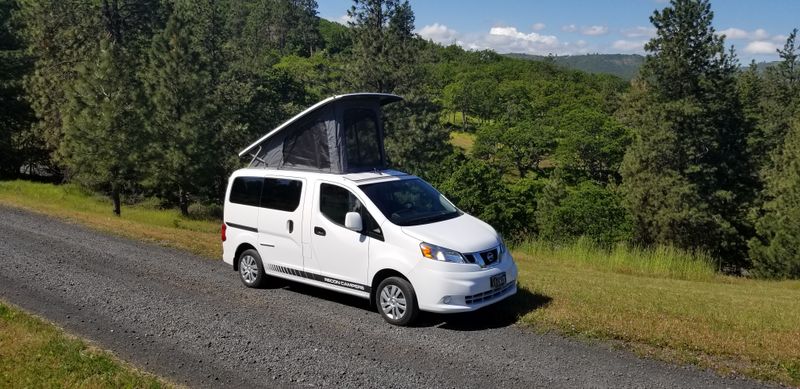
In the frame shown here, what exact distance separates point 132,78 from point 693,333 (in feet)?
100

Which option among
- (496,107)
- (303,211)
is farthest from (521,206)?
(496,107)

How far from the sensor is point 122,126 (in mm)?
27172

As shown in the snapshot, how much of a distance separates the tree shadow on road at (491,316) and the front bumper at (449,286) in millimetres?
415

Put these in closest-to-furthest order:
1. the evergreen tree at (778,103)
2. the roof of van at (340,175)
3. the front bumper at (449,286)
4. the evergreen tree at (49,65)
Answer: the front bumper at (449,286), the roof of van at (340,175), the evergreen tree at (49,65), the evergreen tree at (778,103)

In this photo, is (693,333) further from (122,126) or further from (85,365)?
(122,126)

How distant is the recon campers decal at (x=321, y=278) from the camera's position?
8080mm

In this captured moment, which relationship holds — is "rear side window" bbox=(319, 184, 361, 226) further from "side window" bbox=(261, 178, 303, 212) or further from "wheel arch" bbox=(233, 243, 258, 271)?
"wheel arch" bbox=(233, 243, 258, 271)

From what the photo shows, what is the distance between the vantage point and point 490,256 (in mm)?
7730

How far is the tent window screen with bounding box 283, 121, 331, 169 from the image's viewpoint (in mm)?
9336

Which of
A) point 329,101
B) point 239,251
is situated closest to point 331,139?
point 329,101

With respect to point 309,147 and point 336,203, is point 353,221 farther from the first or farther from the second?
point 309,147

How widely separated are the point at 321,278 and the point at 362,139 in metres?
2.58

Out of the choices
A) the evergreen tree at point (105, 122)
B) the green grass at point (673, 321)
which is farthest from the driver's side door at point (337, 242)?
the evergreen tree at point (105, 122)

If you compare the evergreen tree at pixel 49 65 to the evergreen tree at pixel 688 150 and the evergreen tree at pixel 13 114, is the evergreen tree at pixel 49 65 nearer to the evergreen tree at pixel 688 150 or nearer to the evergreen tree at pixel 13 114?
the evergreen tree at pixel 13 114
